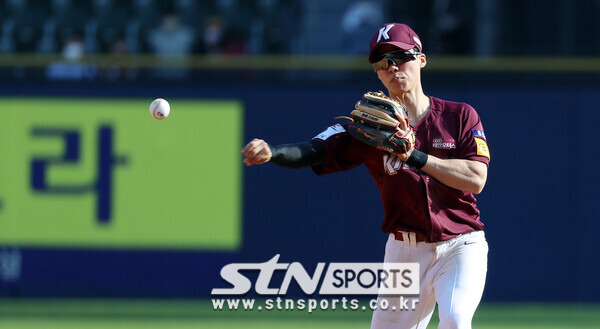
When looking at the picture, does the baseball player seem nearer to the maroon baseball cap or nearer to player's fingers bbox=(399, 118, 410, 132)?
the maroon baseball cap

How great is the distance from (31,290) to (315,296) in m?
3.23

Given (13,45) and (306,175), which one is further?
(13,45)

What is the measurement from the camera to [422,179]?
5.71m

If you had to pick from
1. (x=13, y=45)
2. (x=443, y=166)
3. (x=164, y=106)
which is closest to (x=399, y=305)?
(x=443, y=166)

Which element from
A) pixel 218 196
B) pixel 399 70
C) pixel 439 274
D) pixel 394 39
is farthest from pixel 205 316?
pixel 394 39

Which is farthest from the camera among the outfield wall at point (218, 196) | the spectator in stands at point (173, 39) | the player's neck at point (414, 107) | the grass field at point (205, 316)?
the spectator in stands at point (173, 39)

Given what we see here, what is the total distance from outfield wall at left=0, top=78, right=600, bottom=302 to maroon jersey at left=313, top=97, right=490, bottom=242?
5.17m

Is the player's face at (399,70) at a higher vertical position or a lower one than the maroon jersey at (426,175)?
higher

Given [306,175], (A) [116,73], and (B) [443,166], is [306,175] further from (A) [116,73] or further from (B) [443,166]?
(B) [443,166]

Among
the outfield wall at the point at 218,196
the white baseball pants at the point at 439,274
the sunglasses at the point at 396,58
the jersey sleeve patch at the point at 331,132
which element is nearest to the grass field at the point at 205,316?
the outfield wall at the point at 218,196

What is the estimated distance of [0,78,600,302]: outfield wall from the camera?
10.9m

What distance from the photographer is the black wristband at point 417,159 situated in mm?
5406

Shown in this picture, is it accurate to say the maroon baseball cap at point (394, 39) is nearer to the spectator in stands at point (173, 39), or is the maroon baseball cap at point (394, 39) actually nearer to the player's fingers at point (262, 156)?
the player's fingers at point (262, 156)

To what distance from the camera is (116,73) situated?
11250 millimetres
